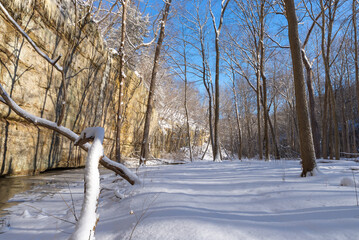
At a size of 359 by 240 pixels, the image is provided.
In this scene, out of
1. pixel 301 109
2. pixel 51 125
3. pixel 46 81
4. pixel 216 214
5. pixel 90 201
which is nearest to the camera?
pixel 90 201

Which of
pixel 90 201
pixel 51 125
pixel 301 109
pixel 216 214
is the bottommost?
pixel 216 214

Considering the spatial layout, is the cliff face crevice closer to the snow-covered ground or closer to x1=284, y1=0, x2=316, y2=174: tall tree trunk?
the snow-covered ground

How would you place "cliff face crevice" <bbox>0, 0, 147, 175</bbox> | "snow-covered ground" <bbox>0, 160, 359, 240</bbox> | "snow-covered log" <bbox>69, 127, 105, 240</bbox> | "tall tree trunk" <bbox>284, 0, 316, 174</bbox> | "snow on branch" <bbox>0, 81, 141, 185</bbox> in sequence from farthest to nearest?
1. "cliff face crevice" <bbox>0, 0, 147, 175</bbox>
2. "tall tree trunk" <bbox>284, 0, 316, 174</bbox>
3. "snow on branch" <bbox>0, 81, 141, 185</bbox>
4. "snow-covered ground" <bbox>0, 160, 359, 240</bbox>
5. "snow-covered log" <bbox>69, 127, 105, 240</bbox>

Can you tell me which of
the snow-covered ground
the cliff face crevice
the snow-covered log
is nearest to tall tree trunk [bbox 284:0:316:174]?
the snow-covered ground

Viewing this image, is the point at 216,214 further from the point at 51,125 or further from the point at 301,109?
the point at 301,109

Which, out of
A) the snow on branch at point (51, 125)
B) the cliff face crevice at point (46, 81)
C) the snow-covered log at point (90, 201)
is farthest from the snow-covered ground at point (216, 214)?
the cliff face crevice at point (46, 81)

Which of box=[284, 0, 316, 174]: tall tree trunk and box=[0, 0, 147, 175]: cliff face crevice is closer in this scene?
box=[284, 0, 316, 174]: tall tree trunk

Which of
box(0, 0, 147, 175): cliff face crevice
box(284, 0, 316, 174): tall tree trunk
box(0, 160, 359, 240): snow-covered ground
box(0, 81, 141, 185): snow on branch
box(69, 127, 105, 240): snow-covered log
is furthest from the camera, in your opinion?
box(0, 0, 147, 175): cliff face crevice

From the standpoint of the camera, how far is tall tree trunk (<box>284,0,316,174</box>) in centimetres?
382

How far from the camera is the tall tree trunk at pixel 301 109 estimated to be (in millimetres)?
3824

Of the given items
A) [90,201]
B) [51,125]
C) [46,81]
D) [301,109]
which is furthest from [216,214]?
[46,81]

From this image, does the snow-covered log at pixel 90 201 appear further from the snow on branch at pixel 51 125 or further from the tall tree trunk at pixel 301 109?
the tall tree trunk at pixel 301 109

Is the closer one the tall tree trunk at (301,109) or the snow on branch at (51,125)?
the snow on branch at (51,125)

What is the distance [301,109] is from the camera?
4086 millimetres
